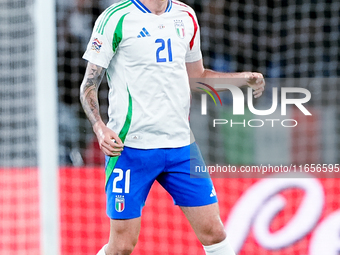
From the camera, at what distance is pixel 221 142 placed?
4160 mm

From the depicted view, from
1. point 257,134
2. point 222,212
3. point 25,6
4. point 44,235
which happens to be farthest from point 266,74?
point 44,235

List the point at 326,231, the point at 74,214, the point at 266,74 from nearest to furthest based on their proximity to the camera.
A: 1. the point at 326,231
2. the point at 74,214
3. the point at 266,74

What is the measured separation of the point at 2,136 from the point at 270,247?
262 cm

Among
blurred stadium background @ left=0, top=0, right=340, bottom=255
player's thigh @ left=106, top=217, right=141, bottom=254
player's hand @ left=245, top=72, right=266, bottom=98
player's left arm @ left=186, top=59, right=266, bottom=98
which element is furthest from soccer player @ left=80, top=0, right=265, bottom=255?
blurred stadium background @ left=0, top=0, right=340, bottom=255

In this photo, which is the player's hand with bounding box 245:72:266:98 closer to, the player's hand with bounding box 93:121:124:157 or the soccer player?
the soccer player

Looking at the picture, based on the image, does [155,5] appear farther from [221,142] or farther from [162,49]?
[221,142]

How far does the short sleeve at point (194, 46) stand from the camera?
8.00ft

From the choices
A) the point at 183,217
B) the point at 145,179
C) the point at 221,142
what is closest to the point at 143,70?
the point at 145,179

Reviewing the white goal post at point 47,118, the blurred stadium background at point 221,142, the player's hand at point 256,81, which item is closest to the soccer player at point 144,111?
the player's hand at point 256,81

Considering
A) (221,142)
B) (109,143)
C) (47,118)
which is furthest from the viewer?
(221,142)

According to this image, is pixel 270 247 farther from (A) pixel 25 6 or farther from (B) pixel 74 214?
(A) pixel 25 6

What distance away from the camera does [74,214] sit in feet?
12.0

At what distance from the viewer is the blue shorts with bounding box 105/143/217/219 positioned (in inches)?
90.3

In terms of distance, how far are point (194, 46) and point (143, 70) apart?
365 millimetres
